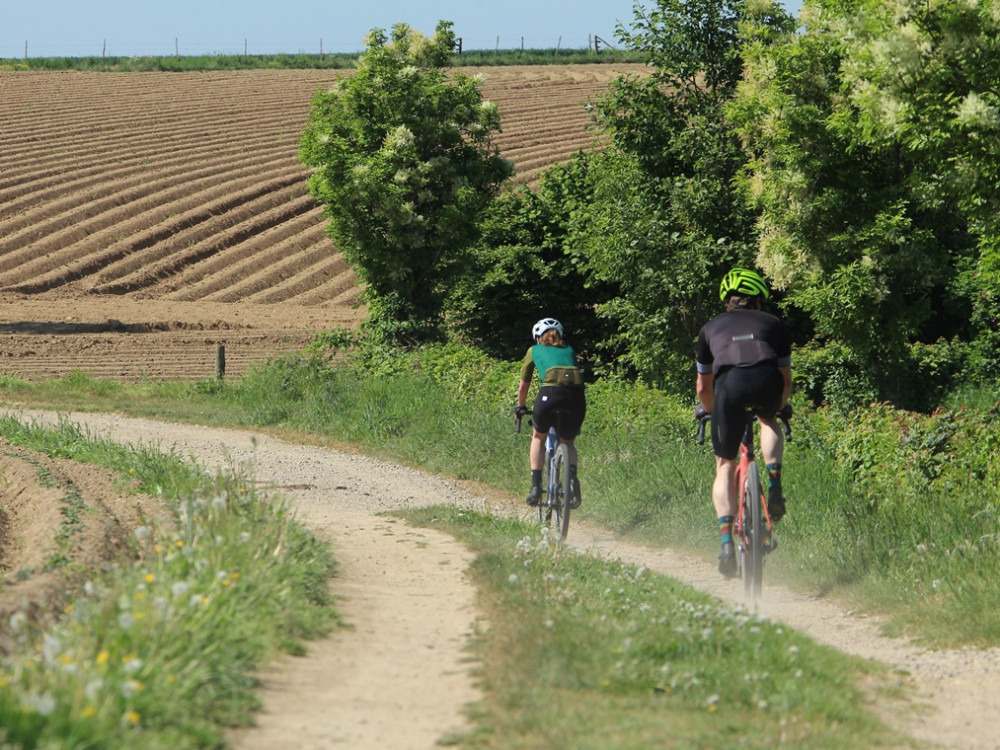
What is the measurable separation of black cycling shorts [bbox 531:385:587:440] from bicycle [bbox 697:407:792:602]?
8.69 feet

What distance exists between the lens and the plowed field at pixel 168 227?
2864cm

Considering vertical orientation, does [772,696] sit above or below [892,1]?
below

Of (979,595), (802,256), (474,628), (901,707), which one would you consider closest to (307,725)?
(474,628)

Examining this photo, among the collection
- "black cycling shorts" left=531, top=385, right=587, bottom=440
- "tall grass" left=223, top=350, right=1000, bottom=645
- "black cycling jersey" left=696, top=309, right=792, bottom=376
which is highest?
"black cycling jersey" left=696, top=309, right=792, bottom=376

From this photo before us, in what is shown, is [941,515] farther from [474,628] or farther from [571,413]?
[474,628]

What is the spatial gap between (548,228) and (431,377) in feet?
17.3

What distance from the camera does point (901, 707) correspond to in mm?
6023

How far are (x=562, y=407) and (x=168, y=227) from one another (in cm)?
3074

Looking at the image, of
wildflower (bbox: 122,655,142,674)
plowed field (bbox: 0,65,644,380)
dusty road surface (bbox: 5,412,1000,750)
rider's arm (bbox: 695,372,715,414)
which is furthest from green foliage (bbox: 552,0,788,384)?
wildflower (bbox: 122,655,142,674)

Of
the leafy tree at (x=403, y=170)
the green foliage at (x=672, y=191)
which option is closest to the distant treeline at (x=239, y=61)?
the leafy tree at (x=403, y=170)

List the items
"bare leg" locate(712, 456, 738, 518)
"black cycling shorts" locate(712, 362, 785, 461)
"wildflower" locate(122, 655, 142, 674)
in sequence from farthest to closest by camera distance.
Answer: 1. "bare leg" locate(712, 456, 738, 518)
2. "black cycling shorts" locate(712, 362, 785, 461)
3. "wildflower" locate(122, 655, 142, 674)

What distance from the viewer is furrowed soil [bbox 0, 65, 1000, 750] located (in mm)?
5996

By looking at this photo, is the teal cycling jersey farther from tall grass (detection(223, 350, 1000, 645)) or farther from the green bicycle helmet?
the green bicycle helmet

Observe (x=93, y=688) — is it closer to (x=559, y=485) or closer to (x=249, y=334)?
(x=559, y=485)
